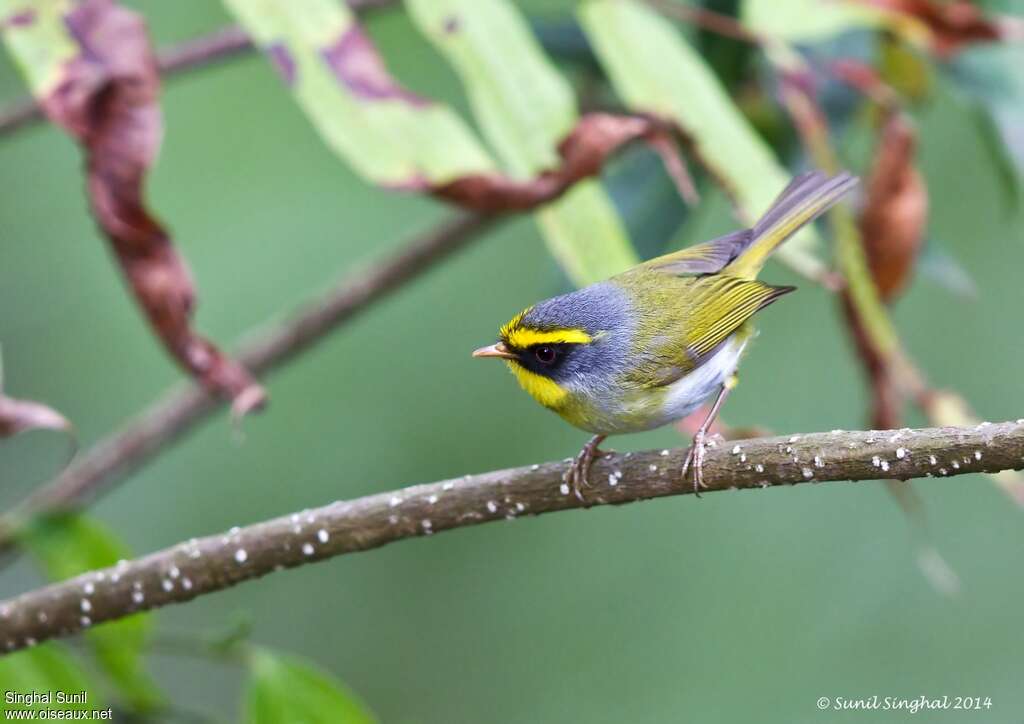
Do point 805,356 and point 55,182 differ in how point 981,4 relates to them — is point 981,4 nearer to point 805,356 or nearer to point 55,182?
point 805,356

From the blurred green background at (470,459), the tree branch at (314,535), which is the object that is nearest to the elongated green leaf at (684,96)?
the tree branch at (314,535)

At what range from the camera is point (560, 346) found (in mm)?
2791

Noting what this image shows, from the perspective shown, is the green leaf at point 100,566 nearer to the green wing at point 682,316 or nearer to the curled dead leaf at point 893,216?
the green wing at point 682,316

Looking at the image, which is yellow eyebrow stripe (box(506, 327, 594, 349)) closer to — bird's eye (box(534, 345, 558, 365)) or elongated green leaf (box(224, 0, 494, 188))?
bird's eye (box(534, 345, 558, 365))

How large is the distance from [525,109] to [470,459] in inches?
108

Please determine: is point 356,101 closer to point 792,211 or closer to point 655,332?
point 655,332

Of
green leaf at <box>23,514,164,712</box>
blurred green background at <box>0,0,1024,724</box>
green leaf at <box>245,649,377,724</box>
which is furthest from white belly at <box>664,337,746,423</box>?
blurred green background at <box>0,0,1024,724</box>

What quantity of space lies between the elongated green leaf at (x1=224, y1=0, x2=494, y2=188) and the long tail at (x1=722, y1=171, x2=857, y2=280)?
95cm

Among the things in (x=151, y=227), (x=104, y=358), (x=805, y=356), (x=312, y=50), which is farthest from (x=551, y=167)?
(x=104, y=358)

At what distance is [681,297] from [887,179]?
0.59 m

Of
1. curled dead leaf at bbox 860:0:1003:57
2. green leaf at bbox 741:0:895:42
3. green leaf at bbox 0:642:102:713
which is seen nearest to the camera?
green leaf at bbox 0:642:102:713

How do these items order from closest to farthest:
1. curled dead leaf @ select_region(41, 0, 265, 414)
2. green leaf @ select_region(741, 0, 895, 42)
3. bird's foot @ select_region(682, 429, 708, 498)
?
1. bird's foot @ select_region(682, 429, 708, 498)
2. curled dead leaf @ select_region(41, 0, 265, 414)
3. green leaf @ select_region(741, 0, 895, 42)

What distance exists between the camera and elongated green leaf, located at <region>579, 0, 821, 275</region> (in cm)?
243

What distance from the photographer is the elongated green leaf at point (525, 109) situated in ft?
7.61
